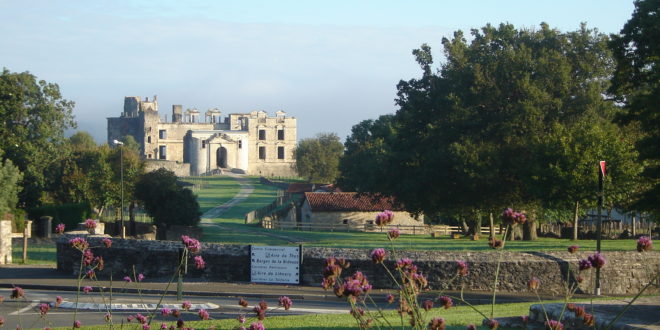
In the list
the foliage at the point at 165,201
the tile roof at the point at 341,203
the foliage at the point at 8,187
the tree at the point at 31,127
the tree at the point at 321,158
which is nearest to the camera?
the foliage at the point at 8,187

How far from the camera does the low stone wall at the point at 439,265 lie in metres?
22.8

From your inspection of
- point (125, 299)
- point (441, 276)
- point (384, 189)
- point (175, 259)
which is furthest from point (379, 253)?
point (384, 189)

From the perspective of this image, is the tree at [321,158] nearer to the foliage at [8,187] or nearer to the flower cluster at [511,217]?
the foliage at [8,187]

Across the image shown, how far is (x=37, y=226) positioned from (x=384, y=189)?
760 inches

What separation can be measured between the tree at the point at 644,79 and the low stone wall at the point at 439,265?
2916 millimetres

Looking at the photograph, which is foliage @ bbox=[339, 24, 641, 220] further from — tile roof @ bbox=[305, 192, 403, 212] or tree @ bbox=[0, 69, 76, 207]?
tree @ bbox=[0, 69, 76, 207]

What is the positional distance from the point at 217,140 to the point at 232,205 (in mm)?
57537

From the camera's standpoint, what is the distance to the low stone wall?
899 inches

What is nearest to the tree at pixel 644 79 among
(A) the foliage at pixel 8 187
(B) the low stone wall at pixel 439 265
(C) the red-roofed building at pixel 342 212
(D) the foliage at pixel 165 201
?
(B) the low stone wall at pixel 439 265

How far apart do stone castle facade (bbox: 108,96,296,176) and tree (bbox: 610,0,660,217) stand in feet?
354

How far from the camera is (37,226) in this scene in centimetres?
4844

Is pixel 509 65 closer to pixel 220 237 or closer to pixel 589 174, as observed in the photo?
pixel 589 174

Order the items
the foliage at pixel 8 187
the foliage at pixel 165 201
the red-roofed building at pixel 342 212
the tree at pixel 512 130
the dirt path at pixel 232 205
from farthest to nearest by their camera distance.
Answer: the red-roofed building at pixel 342 212 < the foliage at pixel 165 201 < the dirt path at pixel 232 205 < the foliage at pixel 8 187 < the tree at pixel 512 130

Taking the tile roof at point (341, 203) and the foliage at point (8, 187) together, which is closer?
the foliage at point (8, 187)
